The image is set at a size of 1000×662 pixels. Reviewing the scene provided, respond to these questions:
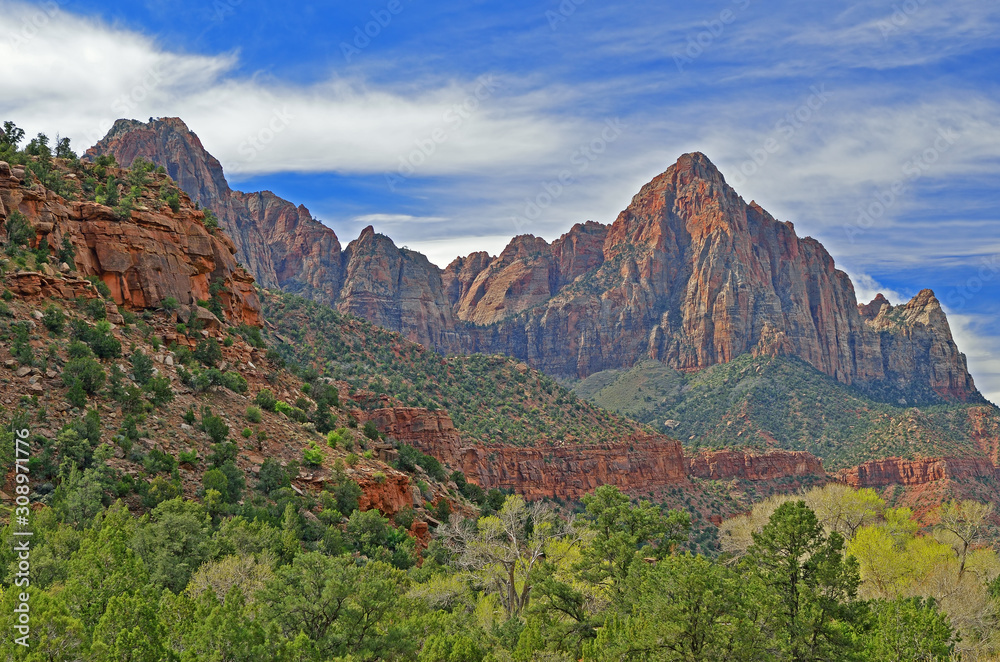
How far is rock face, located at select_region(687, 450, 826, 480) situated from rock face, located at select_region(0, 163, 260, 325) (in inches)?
3812

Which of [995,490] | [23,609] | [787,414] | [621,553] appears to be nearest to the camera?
[23,609]

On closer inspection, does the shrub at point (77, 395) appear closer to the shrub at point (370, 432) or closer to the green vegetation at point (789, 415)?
the shrub at point (370, 432)

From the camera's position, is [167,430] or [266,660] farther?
[167,430]

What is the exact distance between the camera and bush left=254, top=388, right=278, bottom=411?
1880 inches

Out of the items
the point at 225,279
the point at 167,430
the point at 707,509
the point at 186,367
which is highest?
the point at 225,279

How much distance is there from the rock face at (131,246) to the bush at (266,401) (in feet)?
28.8

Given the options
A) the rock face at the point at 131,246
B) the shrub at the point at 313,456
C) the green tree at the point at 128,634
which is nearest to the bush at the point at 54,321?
the rock face at the point at 131,246

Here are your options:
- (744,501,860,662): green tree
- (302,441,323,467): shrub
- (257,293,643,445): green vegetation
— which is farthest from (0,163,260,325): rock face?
(744,501,860,662): green tree

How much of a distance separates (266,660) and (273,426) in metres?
27.2

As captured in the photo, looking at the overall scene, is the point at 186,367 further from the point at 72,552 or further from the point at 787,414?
the point at 787,414

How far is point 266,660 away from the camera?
65.8 feet

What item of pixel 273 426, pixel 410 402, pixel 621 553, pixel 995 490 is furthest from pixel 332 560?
pixel 995 490

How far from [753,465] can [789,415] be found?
2798 centimetres

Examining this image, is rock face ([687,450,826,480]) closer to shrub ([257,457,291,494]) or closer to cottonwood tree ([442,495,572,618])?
cottonwood tree ([442,495,572,618])
